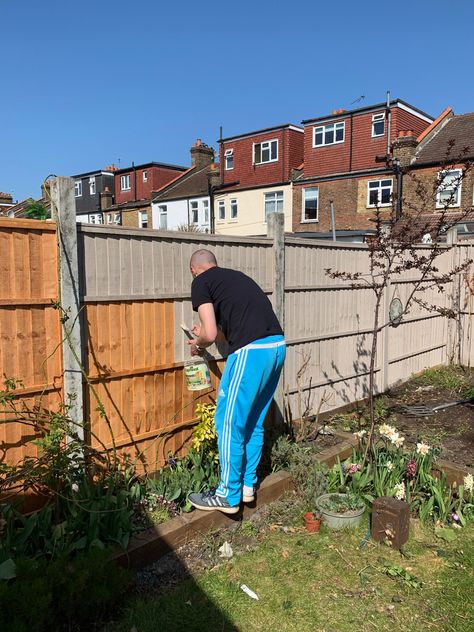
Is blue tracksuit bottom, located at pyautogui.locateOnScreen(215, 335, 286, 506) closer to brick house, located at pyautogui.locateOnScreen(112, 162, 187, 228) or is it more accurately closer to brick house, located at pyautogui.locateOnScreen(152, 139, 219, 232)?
brick house, located at pyautogui.locateOnScreen(152, 139, 219, 232)

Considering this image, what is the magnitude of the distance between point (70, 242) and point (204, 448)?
212cm

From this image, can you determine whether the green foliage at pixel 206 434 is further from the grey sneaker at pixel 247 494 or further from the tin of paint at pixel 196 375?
the grey sneaker at pixel 247 494

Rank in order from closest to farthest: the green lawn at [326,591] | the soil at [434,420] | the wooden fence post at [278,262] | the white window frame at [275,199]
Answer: the green lawn at [326,591], the wooden fence post at [278,262], the soil at [434,420], the white window frame at [275,199]

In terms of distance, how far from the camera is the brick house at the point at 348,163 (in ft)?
80.5

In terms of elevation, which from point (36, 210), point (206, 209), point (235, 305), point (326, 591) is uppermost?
point (206, 209)

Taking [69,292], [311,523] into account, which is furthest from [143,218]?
[311,523]

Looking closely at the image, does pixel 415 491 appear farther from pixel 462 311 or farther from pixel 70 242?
pixel 462 311

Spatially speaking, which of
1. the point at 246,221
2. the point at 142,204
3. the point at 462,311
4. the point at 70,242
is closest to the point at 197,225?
the point at 246,221

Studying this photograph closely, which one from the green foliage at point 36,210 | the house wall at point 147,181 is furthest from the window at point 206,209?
the green foliage at point 36,210

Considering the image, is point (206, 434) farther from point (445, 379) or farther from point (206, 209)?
point (206, 209)

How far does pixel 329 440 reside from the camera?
5.36 m

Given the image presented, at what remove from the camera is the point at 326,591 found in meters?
3.04

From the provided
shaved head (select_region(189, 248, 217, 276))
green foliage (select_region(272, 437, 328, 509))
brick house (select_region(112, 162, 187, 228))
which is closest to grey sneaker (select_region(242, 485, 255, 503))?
green foliage (select_region(272, 437, 328, 509))

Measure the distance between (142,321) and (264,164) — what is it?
27022 millimetres
